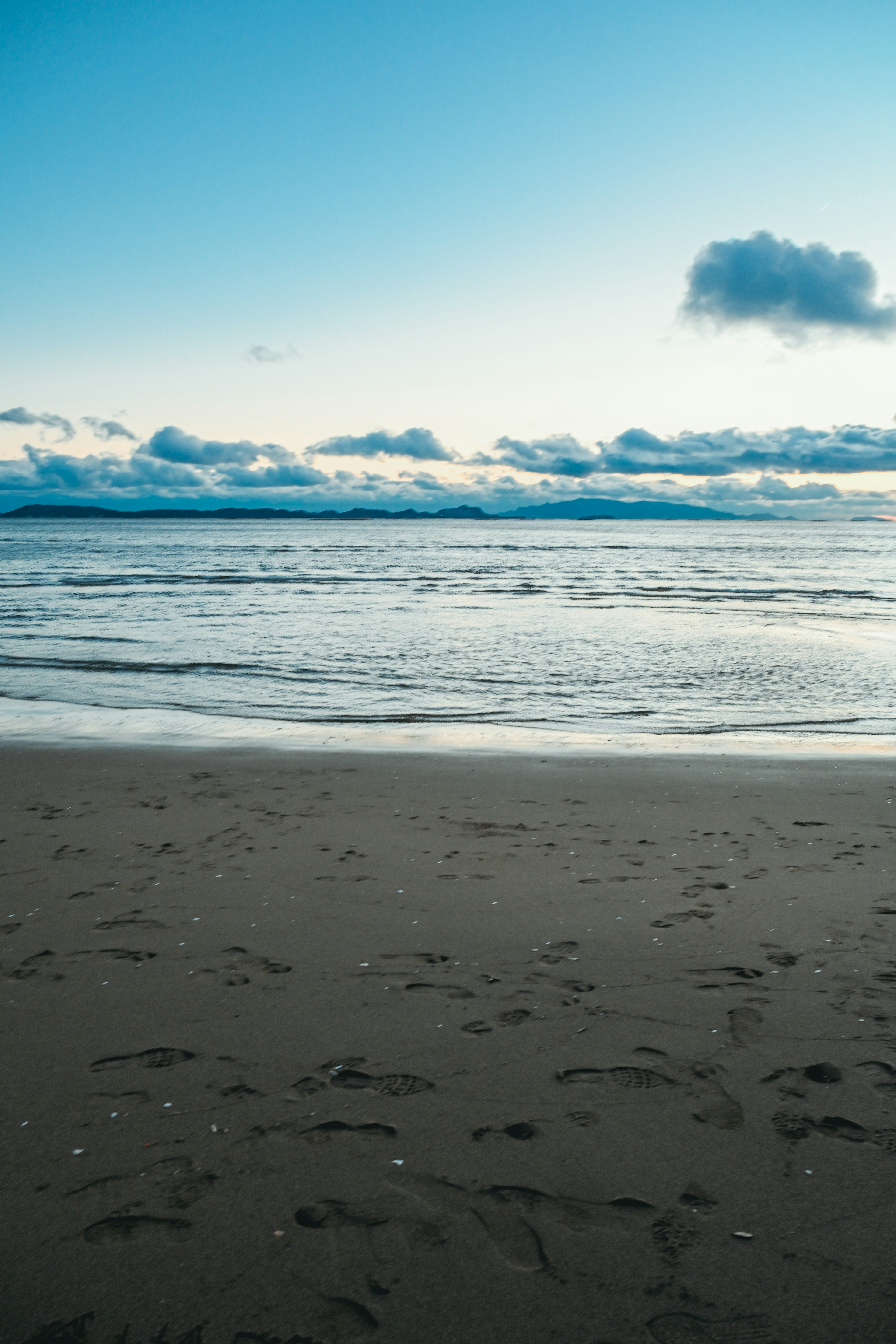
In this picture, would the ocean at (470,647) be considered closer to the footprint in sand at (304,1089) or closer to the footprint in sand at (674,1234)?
the footprint in sand at (304,1089)

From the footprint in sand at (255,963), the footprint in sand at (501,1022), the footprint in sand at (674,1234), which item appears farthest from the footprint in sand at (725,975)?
the footprint in sand at (255,963)

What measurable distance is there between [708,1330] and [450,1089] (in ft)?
4.34

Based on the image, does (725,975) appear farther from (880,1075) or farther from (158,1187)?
(158,1187)

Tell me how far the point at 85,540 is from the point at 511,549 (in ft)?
193

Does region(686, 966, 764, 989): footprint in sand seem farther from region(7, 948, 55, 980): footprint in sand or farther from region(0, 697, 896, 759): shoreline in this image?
region(0, 697, 896, 759): shoreline

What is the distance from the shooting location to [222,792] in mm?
8188

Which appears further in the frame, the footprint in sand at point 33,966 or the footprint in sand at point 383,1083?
the footprint in sand at point 33,966

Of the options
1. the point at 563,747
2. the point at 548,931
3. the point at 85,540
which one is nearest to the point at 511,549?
the point at 85,540

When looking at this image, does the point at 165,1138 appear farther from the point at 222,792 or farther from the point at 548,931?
the point at 222,792

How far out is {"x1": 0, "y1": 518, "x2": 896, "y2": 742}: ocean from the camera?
1327 centimetres

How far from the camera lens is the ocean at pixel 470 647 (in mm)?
13273

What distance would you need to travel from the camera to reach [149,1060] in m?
3.62

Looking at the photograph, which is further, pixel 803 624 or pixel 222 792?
pixel 803 624

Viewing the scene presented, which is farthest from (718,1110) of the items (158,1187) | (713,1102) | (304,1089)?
(158,1187)
